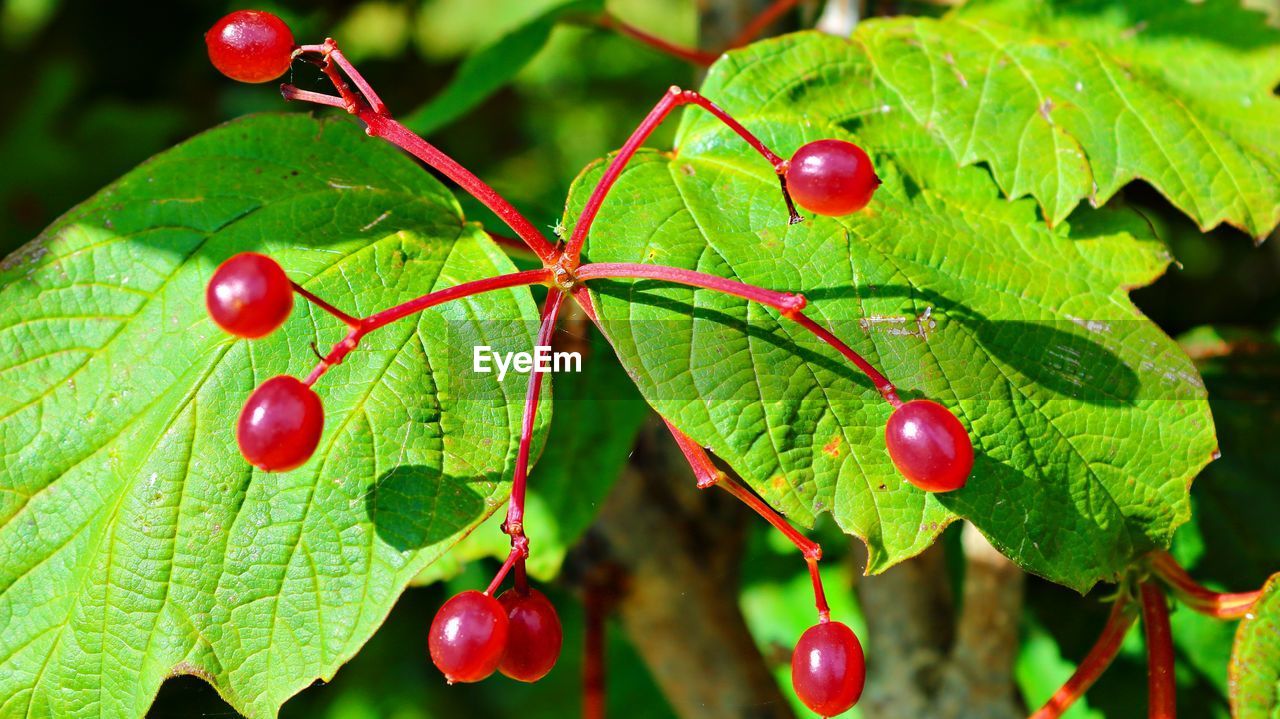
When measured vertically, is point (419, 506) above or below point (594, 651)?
above

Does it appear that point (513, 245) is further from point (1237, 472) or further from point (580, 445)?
point (1237, 472)

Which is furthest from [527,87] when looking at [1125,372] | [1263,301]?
[1125,372]

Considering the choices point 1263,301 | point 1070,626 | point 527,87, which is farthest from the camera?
point 527,87

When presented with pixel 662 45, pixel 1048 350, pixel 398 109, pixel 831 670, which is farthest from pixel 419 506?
pixel 398 109

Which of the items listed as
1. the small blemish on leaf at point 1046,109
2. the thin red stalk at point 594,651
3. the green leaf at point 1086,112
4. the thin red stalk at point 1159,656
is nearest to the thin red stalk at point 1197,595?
the thin red stalk at point 1159,656

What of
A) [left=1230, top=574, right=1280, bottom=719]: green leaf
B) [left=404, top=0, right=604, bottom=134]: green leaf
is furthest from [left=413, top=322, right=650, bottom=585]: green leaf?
[left=1230, top=574, right=1280, bottom=719]: green leaf

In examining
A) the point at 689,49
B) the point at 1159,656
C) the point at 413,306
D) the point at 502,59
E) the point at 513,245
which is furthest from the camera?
the point at 689,49

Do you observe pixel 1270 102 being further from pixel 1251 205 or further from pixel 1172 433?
pixel 1172 433
